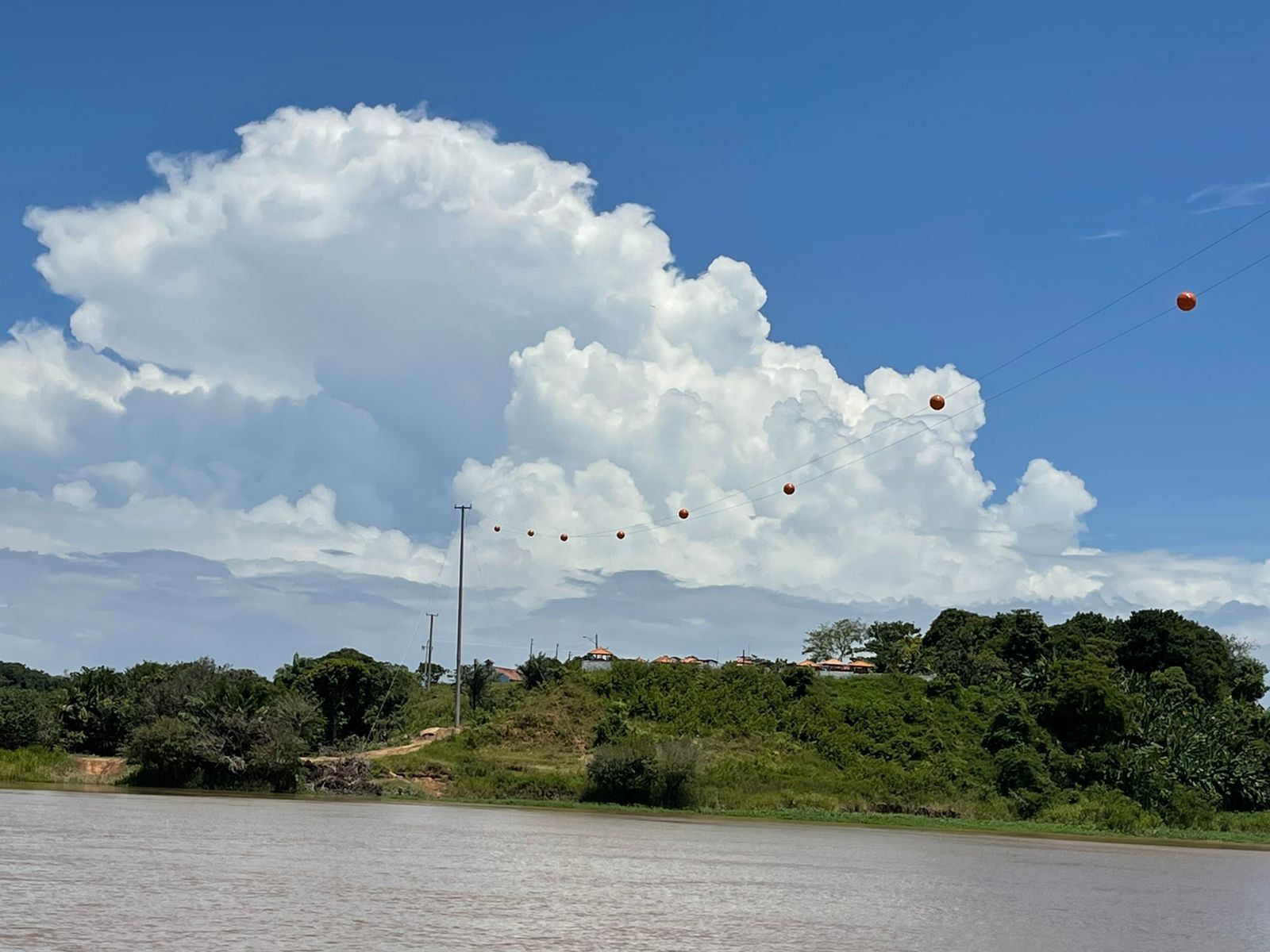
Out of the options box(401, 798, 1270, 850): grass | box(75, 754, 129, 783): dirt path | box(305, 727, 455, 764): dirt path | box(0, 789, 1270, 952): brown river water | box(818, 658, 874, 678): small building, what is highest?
box(818, 658, 874, 678): small building

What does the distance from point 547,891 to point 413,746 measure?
5387cm

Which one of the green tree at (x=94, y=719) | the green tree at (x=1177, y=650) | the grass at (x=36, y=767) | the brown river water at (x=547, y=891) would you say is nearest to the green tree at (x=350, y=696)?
the green tree at (x=94, y=719)

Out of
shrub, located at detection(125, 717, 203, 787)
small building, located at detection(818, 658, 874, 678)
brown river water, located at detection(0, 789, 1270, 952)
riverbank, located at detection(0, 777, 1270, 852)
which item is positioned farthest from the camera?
Result: small building, located at detection(818, 658, 874, 678)

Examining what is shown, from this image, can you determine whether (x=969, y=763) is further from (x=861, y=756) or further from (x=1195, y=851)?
(x=1195, y=851)

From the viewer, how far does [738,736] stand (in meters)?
75.1

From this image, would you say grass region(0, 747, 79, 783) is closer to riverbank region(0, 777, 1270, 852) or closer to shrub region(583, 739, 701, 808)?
riverbank region(0, 777, 1270, 852)

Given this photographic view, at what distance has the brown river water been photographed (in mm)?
15625

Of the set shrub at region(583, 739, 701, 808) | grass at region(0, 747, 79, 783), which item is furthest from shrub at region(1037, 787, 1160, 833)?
grass at region(0, 747, 79, 783)

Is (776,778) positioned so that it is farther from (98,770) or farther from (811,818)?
(98,770)

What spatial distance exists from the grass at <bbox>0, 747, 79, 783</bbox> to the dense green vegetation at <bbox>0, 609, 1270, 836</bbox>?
4.69m

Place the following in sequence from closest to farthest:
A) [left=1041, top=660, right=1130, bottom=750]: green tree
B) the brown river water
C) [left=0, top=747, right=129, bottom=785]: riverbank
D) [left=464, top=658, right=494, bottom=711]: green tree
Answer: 1. the brown river water
2. [left=0, top=747, right=129, bottom=785]: riverbank
3. [left=1041, top=660, right=1130, bottom=750]: green tree
4. [left=464, top=658, right=494, bottom=711]: green tree

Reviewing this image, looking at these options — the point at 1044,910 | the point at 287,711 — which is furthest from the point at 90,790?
the point at 1044,910

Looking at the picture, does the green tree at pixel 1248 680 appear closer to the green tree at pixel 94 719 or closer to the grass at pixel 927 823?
the grass at pixel 927 823

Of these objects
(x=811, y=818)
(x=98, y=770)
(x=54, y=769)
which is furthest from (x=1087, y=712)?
(x=54, y=769)
